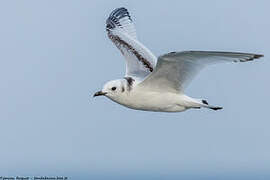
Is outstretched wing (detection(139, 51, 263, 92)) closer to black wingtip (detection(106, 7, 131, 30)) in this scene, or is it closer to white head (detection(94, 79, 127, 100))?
white head (detection(94, 79, 127, 100))

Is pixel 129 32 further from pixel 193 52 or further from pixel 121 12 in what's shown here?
pixel 193 52

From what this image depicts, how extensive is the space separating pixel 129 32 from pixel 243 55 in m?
4.56

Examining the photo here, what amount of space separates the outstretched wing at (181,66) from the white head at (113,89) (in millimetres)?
267

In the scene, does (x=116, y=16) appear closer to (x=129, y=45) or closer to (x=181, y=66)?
(x=129, y=45)

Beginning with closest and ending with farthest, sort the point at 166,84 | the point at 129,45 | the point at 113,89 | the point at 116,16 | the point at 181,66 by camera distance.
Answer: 1. the point at 181,66
2. the point at 113,89
3. the point at 166,84
4. the point at 129,45
5. the point at 116,16

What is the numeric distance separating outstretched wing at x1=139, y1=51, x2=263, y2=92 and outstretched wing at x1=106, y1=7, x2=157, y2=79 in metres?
0.83

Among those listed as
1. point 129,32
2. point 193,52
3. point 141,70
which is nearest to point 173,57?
point 193,52

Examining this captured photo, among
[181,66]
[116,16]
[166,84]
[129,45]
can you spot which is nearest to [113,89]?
[166,84]

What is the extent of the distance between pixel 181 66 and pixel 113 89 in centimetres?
101

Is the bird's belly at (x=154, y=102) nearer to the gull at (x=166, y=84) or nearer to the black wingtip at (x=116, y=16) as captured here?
the gull at (x=166, y=84)

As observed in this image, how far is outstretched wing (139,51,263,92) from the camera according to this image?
8500 millimetres

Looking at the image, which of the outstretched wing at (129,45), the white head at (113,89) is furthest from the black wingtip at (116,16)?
the white head at (113,89)

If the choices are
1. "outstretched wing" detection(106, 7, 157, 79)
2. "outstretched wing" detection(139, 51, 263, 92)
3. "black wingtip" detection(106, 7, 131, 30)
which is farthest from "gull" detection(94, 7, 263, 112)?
"black wingtip" detection(106, 7, 131, 30)

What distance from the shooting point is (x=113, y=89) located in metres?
9.48
